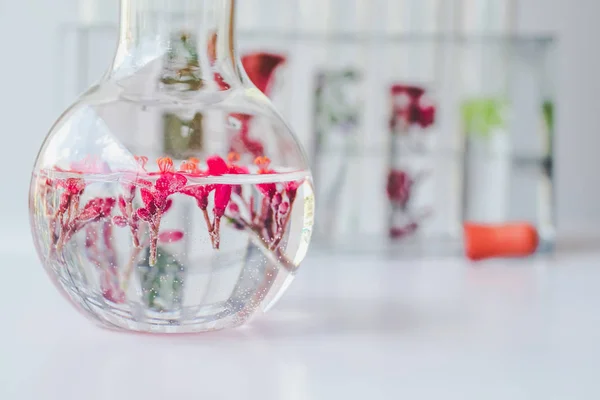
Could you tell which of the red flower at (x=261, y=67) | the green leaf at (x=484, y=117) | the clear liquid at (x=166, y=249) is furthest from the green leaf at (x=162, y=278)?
the green leaf at (x=484, y=117)

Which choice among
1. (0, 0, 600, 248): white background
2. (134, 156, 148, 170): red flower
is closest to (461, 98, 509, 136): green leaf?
(0, 0, 600, 248): white background

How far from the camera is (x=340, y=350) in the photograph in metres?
0.57

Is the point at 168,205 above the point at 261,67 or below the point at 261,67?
below

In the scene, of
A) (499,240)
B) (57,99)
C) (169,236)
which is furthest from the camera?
(57,99)

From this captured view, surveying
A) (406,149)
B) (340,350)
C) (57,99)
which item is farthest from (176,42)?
(57,99)

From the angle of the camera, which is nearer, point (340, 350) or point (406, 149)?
point (340, 350)

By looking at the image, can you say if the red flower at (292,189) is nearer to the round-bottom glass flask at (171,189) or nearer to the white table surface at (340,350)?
the round-bottom glass flask at (171,189)

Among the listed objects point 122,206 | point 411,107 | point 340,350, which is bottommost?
point 340,350

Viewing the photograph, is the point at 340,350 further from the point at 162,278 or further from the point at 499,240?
the point at 499,240

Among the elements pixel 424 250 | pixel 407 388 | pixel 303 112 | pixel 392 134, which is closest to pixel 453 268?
pixel 424 250

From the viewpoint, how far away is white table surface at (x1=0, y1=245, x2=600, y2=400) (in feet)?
1.61

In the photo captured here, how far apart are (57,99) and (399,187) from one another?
588 mm

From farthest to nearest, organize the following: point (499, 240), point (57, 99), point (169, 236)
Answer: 1. point (57, 99)
2. point (499, 240)
3. point (169, 236)

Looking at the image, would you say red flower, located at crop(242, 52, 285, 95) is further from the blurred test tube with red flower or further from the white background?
the white background
